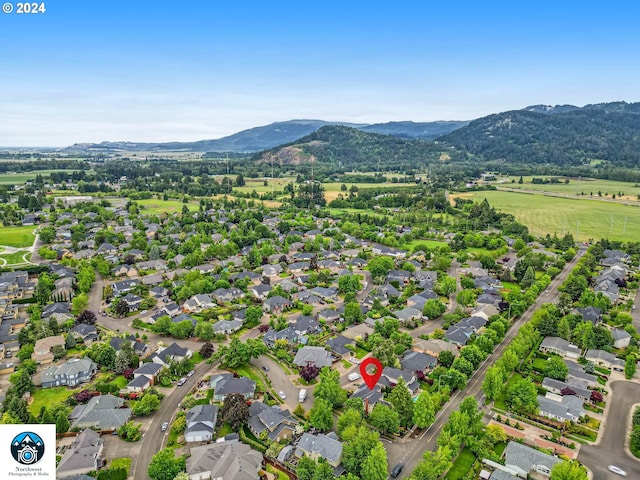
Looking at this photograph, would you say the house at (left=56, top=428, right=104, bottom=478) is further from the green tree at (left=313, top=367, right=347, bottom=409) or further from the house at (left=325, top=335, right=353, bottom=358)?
the house at (left=325, top=335, right=353, bottom=358)

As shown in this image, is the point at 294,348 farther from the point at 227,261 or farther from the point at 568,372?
the point at 227,261

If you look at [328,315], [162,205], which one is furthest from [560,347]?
[162,205]

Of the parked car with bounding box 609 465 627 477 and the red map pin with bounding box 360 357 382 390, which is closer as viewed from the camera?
the parked car with bounding box 609 465 627 477

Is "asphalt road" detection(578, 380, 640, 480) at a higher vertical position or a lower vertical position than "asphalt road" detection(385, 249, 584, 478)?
lower

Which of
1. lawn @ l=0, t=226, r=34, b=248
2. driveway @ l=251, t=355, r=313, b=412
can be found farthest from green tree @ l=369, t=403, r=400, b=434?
lawn @ l=0, t=226, r=34, b=248

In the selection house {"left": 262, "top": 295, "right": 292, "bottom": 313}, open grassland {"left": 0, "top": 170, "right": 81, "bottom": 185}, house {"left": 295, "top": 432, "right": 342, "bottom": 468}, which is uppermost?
open grassland {"left": 0, "top": 170, "right": 81, "bottom": 185}

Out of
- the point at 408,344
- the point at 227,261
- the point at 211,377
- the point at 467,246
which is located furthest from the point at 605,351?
the point at 227,261
